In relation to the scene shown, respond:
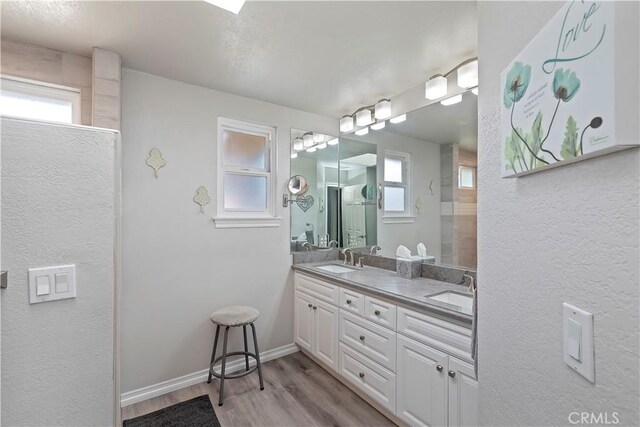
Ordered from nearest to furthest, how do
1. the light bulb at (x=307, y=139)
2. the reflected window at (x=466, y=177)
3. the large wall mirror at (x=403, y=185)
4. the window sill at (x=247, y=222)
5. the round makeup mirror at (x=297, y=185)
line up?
1. the reflected window at (x=466, y=177)
2. the large wall mirror at (x=403, y=185)
3. the window sill at (x=247, y=222)
4. the round makeup mirror at (x=297, y=185)
5. the light bulb at (x=307, y=139)

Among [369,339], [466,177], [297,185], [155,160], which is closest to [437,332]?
[369,339]

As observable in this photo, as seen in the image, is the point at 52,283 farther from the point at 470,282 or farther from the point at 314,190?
the point at 314,190

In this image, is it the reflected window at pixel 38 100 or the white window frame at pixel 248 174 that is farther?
the white window frame at pixel 248 174

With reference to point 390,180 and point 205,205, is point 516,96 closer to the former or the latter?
point 390,180

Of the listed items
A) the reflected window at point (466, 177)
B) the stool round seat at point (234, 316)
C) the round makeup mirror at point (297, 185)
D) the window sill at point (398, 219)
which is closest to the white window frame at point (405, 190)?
the window sill at point (398, 219)

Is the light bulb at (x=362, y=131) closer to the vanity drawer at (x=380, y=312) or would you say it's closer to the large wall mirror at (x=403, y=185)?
the large wall mirror at (x=403, y=185)

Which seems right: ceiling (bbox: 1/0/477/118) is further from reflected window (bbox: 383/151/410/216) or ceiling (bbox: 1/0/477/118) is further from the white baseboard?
the white baseboard

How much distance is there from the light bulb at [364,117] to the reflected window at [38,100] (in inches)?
88.6

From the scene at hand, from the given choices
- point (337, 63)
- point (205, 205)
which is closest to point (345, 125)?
point (337, 63)

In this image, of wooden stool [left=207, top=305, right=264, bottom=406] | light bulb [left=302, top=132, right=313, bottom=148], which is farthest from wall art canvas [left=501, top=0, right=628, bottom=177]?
light bulb [left=302, top=132, right=313, bottom=148]

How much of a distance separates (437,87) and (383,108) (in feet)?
1.92

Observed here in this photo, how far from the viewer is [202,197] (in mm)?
2484

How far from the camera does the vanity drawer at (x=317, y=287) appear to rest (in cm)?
242

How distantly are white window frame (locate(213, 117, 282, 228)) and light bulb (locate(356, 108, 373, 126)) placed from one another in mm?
855
